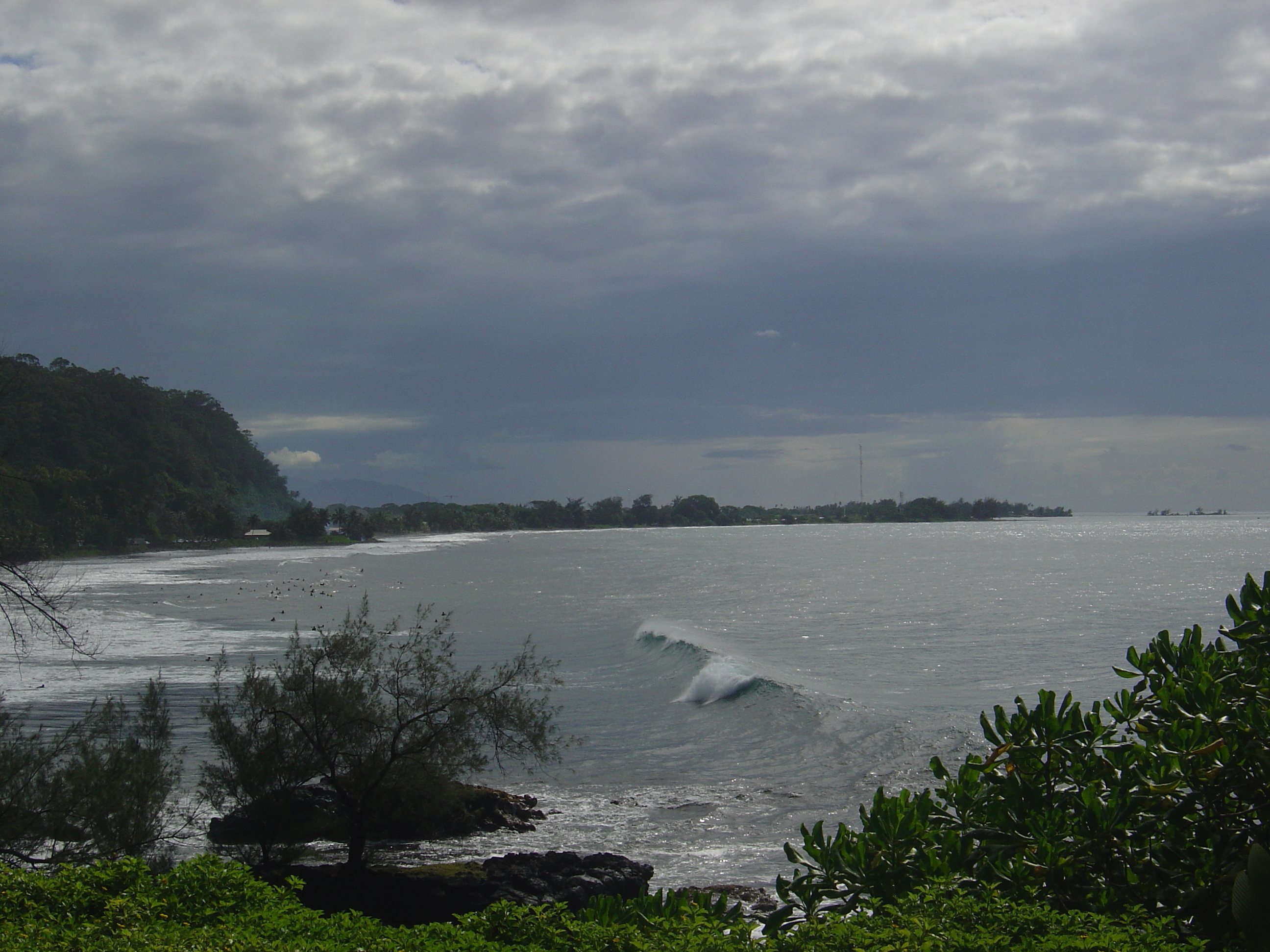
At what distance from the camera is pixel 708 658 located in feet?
125

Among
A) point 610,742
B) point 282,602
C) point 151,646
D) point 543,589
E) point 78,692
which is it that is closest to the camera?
point 610,742

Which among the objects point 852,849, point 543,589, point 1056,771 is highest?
point 1056,771

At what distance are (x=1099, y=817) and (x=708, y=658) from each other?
33.7m

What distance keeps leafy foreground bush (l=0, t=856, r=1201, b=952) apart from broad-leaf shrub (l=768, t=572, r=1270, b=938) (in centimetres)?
34

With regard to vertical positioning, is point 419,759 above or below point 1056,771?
below

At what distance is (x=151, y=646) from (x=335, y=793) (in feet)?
87.9

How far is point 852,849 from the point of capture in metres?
5.08

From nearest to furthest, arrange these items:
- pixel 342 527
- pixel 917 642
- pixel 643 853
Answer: pixel 643 853
pixel 917 642
pixel 342 527

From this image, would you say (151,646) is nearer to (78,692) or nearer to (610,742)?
(78,692)

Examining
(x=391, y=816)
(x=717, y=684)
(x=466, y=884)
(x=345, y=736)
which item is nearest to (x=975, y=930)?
(x=466, y=884)

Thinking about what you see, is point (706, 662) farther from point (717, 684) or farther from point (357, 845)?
point (357, 845)

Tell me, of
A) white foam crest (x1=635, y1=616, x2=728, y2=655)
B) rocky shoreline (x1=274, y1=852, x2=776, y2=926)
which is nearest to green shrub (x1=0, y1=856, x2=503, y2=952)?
rocky shoreline (x1=274, y1=852, x2=776, y2=926)

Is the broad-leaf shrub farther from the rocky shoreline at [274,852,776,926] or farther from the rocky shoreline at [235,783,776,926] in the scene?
the rocky shoreline at [274,852,776,926]

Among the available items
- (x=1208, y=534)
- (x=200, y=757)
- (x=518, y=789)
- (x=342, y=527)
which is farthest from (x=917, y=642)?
(x=1208, y=534)
